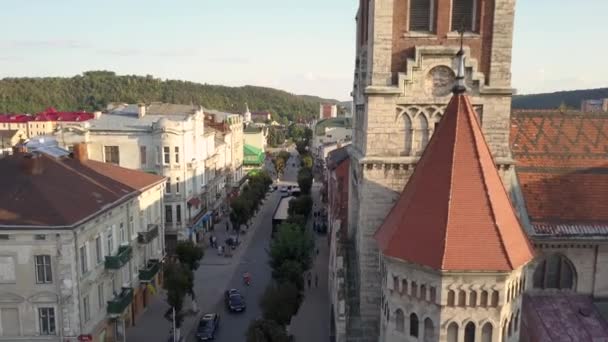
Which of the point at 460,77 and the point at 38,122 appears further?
the point at 38,122

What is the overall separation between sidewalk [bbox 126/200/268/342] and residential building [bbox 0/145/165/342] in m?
1.61

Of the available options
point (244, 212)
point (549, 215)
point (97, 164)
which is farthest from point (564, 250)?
point (244, 212)

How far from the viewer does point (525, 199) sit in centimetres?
2162

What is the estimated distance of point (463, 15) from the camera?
21.0m

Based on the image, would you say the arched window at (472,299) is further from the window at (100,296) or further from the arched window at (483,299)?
the window at (100,296)

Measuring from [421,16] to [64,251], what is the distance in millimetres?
21171

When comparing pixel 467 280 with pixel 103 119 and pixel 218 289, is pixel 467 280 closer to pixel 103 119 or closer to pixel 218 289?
pixel 218 289

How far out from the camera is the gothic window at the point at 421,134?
21.2m

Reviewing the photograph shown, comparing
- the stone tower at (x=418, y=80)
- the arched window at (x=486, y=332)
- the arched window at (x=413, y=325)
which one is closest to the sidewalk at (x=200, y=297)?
the stone tower at (x=418, y=80)

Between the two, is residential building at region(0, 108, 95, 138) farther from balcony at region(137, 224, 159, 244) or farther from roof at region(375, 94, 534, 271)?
roof at region(375, 94, 534, 271)

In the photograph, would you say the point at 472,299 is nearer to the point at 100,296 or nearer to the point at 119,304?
the point at 100,296

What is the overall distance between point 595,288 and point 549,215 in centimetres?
373

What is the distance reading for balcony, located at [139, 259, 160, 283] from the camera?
36344 mm

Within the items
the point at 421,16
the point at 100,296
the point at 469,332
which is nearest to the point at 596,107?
the point at 421,16
